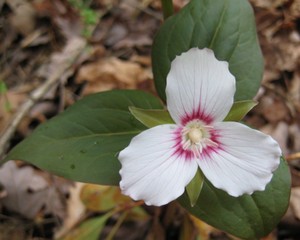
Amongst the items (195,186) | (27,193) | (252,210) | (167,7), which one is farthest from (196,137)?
(27,193)

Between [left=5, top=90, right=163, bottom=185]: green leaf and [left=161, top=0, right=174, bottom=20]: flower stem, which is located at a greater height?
[left=161, top=0, right=174, bottom=20]: flower stem

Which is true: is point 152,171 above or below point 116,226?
above

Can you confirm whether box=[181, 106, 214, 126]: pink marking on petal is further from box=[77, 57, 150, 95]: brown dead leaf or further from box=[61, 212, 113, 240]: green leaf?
box=[77, 57, 150, 95]: brown dead leaf

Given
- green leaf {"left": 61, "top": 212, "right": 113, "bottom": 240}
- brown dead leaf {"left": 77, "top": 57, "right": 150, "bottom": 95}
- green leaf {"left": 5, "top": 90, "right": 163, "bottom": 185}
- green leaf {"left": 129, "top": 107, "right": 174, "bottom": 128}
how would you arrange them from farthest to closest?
1. brown dead leaf {"left": 77, "top": 57, "right": 150, "bottom": 95}
2. green leaf {"left": 61, "top": 212, "right": 113, "bottom": 240}
3. green leaf {"left": 5, "top": 90, "right": 163, "bottom": 185}
4. green leaf {"left": 129, "top": 107, "right": 174, "bottom": 128}

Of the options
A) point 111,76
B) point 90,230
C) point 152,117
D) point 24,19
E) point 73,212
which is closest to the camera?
point 152,117

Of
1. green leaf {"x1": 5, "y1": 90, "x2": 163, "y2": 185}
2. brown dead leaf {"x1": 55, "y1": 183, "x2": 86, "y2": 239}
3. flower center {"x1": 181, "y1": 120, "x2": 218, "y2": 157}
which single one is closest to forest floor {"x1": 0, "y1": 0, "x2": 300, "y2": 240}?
brown dead leaf {"x1": 55, "y1": 183, "x2": 86, "y2": 239}

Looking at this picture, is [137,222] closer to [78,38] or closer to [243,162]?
[243,162]

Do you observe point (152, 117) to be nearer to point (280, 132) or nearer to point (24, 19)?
point (280, 132)
